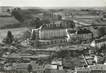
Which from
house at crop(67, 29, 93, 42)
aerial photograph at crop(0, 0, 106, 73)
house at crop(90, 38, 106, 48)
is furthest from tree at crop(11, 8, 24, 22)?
house at crop(90, 38, 106, 48)

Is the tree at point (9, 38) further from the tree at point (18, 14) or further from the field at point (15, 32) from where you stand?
the tree at point (18, 14)

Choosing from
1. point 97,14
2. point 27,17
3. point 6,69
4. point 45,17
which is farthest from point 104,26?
point 6,69

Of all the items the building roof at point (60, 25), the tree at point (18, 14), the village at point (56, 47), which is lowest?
the village at point (56, 47)

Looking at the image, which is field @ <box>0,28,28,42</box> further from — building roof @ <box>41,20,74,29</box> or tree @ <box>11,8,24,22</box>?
building roof @ <box>41,20,74,29</box>

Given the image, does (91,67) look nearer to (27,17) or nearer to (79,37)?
(79,37)

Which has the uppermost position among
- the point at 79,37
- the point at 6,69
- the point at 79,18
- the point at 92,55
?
the point at 79,18

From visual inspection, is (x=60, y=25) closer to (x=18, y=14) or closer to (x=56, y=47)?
(x=56, y=47)

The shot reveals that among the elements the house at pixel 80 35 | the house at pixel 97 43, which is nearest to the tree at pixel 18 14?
the house at pixel 80 35
